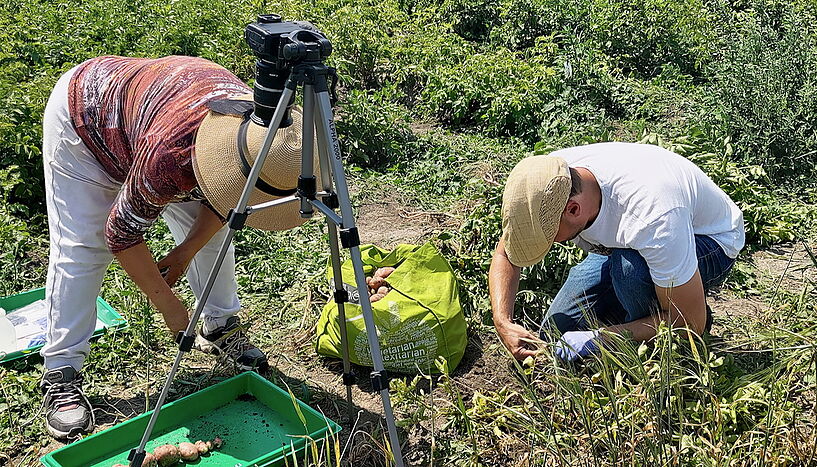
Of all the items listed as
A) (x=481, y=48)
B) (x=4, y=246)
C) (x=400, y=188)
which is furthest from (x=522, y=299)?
(x=481, y=48)

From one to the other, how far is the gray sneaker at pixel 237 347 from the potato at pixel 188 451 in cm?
53

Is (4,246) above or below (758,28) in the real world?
below

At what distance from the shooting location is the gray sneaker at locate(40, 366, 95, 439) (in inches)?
120

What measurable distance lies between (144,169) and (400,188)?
273 centimetres

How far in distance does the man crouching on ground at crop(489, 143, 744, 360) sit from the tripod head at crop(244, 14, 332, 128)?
835mm

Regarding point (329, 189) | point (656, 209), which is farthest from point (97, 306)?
point (656, 209)

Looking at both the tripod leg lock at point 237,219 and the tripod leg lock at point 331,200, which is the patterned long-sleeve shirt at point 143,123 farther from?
the tripod leg lock at point 331,200

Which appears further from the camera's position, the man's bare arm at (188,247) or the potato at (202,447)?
the potato at (202,447)

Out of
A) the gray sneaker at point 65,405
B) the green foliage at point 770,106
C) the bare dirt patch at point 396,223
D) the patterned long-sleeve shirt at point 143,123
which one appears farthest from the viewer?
the green foliage at point 770,106

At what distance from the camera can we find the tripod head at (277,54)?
2.21 metres

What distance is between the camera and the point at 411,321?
10.6 ft

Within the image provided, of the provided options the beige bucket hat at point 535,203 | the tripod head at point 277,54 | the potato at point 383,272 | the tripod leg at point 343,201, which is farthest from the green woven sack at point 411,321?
the tripod head at point 277,54

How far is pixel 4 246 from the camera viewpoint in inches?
163

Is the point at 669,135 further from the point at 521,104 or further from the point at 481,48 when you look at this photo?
the point at 481,48
